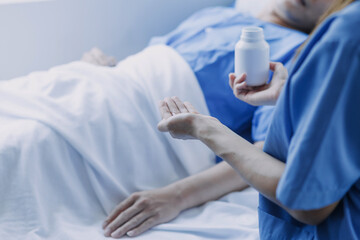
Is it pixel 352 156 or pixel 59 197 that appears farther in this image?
pixel 59 197

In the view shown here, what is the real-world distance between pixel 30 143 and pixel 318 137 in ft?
2.10

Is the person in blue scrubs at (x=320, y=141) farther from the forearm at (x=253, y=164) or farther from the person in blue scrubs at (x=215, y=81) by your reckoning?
the person in blue scrubs at (x=215, y=81)

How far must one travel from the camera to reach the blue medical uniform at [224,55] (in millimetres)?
1124

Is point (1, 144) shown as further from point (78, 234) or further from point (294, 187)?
point (294, 187)

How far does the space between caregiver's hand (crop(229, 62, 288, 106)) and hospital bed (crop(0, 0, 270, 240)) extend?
29 centimetres

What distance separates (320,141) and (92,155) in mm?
579

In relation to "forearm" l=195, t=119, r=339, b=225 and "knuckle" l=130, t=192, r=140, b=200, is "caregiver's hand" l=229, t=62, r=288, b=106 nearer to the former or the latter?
"forearm" l=195, t=119, r=339, b=225

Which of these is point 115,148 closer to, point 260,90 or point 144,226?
point 144,226

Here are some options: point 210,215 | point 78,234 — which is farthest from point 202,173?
point 78,234

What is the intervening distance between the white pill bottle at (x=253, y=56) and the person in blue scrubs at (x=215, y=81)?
288 millimetres

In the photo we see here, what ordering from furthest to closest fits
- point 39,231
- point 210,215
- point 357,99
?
point 210,215 → point 39,231 → point 357,99

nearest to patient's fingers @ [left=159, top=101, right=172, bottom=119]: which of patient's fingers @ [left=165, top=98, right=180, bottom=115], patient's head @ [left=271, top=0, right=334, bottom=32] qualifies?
patient's fingers @ [left=165, top=98, right=180, bottom=115]

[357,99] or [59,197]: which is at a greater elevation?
[357,99]

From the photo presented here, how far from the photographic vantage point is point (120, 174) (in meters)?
0.98
